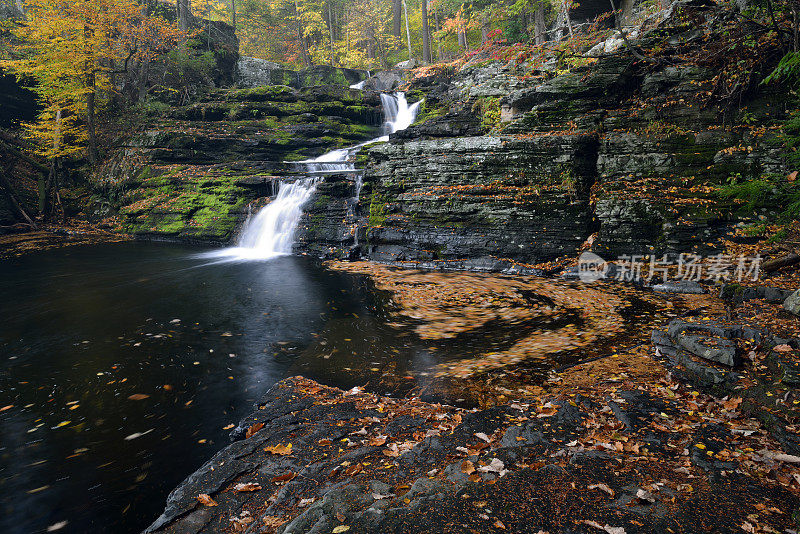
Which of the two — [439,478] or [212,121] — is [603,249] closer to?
[439,478]

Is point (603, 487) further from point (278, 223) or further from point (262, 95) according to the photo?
point (262, 95)

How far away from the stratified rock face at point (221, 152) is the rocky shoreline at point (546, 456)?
44.8ft

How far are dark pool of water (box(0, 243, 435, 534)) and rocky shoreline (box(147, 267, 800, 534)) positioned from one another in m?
0.59

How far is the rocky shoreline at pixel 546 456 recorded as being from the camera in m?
2.04

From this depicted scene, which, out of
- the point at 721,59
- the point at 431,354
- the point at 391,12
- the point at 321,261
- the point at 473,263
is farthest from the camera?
the point at 391,12

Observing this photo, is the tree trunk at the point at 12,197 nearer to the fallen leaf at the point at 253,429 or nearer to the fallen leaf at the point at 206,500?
the fallen leaf at the point at 253,429

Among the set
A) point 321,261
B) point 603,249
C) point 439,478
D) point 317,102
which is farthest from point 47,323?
point 317,102

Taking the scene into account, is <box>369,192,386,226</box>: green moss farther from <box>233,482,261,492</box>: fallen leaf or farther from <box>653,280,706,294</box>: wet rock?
<box>233,482,261,492</box>: fallen leaf

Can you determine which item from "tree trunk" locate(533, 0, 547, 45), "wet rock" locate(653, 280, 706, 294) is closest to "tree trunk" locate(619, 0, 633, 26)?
"tree trunk" locate(533, 0, 547, 45)

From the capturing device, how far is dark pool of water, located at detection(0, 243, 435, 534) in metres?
3.01

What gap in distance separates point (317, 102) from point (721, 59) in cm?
1875

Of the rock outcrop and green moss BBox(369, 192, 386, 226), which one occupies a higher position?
green moss BBox(369, 192, 386, 226)

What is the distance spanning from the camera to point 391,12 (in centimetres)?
3681

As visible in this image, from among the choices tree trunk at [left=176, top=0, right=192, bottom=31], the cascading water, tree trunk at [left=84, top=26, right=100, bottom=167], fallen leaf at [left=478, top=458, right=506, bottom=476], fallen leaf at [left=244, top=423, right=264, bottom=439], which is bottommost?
fallen leaf at [left=244, top=423, right=264, bottom=439]
